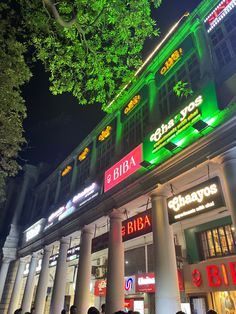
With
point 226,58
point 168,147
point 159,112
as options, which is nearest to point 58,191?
point 159,112

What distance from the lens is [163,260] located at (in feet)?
27.2

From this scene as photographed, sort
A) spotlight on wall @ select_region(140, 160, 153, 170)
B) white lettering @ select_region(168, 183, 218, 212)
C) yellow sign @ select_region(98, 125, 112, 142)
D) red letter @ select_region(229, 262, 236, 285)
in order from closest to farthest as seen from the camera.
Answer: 1. white lettering @ select_region(168, 183, 218, 212)
2. red letter @ select_region(229, 262, 236, 285)
3. spotlight on wall @ select_region(140, 160, 153, 170)
4. yellow sign @ select_region(98, 125, 112, 142)

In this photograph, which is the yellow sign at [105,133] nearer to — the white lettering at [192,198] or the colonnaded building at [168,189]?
the colonnaded building at [168,189]

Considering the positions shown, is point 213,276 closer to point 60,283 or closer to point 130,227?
point 130,227

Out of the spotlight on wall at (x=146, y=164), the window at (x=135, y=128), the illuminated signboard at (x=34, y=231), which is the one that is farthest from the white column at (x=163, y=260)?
the illuminated signboard at (x=34, y=231)

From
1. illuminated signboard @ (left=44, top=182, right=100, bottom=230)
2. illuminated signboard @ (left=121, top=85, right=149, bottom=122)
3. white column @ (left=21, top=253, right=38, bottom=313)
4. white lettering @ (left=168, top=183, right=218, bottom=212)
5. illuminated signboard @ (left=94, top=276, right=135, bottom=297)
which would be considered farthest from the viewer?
white column @ (left=21, top=253, right=38, bottom=313)

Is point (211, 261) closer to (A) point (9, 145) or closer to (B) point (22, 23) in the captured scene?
(A) point (9, 145)

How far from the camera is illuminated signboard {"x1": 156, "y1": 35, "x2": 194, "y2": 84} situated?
37.4 ft

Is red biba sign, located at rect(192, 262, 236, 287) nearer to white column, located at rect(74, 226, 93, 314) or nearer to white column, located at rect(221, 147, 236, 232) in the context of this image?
white column, located at rect(221, 147, 236, 232)

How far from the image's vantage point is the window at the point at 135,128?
1305 centimetres

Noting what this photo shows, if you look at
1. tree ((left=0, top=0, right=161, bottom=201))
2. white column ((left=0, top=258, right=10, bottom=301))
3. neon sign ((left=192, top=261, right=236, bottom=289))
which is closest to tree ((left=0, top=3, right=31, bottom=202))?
tree ((left=0, top=0, right=161, bottom=201))

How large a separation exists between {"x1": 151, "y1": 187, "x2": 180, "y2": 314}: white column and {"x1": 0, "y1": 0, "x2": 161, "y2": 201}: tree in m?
5.11

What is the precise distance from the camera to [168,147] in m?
9.36

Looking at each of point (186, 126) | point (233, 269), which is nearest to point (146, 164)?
point (186, 126)
